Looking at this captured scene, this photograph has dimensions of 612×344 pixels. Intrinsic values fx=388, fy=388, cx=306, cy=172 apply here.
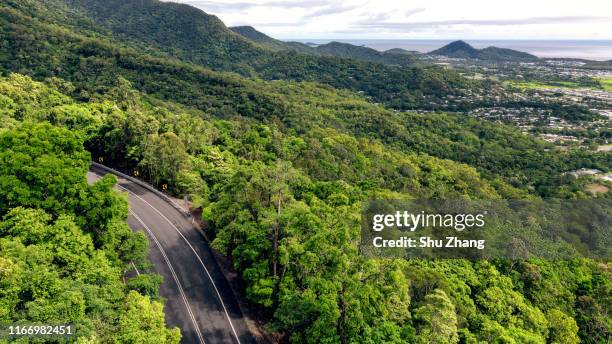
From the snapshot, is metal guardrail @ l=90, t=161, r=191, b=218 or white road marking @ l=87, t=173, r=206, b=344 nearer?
white road marking @ l=87, t=173, r=206, b=344

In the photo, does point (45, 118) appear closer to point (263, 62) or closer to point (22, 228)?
point (22, 228)

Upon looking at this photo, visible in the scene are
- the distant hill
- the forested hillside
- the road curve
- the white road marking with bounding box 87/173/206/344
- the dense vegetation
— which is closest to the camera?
the dense vegetation

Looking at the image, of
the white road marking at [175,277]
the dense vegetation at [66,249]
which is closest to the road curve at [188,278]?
the white road marking at [175,277]

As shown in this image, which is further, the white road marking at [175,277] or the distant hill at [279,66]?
the distant hill at [279,66]

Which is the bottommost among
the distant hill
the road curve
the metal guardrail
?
the road curve

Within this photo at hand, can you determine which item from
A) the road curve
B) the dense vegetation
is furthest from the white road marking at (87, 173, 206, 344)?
the dense vegetation

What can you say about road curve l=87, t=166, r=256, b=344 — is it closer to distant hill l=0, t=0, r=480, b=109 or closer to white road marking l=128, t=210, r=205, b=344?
white road marking l=128, t=210, r=205, b=344

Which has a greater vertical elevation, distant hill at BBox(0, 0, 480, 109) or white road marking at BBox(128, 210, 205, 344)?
distant hill at BBox(0, 0, 480, 109)

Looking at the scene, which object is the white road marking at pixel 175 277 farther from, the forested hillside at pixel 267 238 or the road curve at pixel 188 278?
the forested hillside at pixel 267 238

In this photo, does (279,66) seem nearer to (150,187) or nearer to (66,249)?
(150,187)
